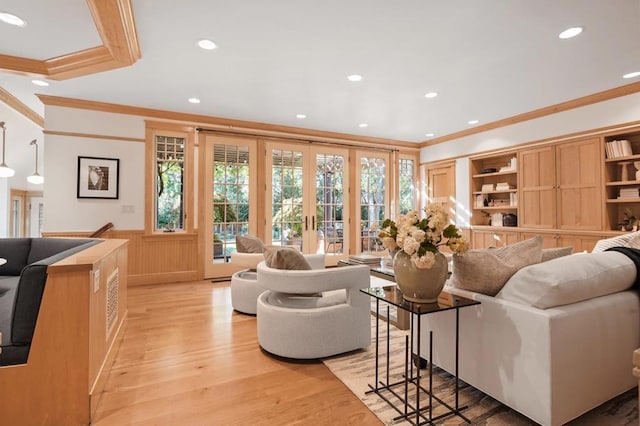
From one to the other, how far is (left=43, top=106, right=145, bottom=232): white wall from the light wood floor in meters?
2.14

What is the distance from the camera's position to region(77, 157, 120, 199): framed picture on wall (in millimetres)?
4555

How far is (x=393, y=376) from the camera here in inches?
85.7

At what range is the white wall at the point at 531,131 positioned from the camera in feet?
13.4

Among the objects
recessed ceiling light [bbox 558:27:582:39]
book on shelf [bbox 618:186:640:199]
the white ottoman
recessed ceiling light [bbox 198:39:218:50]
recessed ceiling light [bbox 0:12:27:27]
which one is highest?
recessed ceiling light [bbox 0:12:27:27]

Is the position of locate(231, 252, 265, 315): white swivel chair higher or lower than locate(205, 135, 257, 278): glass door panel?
lower

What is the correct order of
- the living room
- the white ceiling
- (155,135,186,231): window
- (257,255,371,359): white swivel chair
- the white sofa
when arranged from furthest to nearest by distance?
(155,135,186,231): window → the living room → the white ceiling → (257,255,371,359): white swivel chair → the white sofa

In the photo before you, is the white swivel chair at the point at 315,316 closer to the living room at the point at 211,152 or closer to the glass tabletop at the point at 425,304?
the living room at the point at 211,152

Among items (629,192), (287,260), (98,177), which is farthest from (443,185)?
(98,177)

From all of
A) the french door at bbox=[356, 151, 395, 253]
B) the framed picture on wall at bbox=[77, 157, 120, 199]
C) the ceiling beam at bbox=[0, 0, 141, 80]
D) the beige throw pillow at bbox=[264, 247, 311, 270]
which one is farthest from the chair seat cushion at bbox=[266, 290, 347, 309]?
the french door at bbox=[356, 151, 395, 253]

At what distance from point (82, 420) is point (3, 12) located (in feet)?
10.1

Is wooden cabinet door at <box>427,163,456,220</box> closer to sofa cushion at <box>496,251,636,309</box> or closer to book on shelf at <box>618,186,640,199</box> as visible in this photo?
book on shelf at <box>618,186,640,199</box>

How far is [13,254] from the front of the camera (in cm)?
322

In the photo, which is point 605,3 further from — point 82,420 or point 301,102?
point 82,420

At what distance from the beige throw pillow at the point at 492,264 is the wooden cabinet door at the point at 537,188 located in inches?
143
